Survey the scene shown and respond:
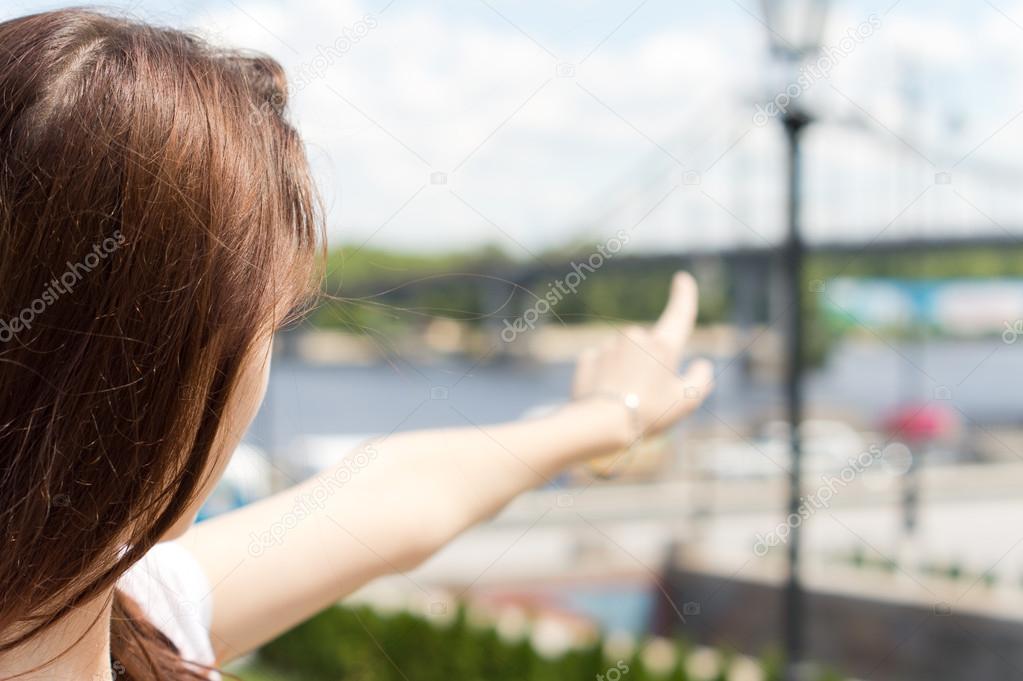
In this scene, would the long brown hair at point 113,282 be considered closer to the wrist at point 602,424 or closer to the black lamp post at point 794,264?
the wrist at point 602,424

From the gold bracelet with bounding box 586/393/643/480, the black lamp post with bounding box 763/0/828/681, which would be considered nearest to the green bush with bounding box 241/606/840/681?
the black lamp post with bounding box 763/0/828/681

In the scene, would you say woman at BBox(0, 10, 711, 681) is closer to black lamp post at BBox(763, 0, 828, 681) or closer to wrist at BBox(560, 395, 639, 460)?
wrist at BBox(560, 395, 639, 460)

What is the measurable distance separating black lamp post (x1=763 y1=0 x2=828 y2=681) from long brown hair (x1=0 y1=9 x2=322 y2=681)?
2136 millimetres

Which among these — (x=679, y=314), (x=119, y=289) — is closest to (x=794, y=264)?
(x=679, y=314)

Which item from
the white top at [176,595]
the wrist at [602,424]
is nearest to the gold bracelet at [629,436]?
the wrist at [602,424]

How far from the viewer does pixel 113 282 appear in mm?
491

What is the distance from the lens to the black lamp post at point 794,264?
7.92 ft

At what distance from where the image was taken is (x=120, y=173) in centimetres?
49

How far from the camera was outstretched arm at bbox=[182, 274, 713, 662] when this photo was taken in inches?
31.5

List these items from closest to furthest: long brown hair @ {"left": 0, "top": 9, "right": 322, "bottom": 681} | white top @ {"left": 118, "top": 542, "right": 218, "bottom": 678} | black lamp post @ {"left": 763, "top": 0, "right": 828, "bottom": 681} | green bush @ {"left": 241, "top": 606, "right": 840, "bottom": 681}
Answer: long brown hair @ {"left": 0, "top": 9, "right": 322, "bottom": 681} → white top @ {"left": 118, "top": 542, "right": 218, "bottom": 678} → black lamp post @ {"left": 763, "top": 0, "right": 828, "bottom": 681} → green bush @ {"left": 241, "top": 606, "right": 840, "bottom": 681}

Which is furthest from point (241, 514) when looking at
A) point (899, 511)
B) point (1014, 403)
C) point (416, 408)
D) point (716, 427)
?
point (1014, 403)

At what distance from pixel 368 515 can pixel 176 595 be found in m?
0.16

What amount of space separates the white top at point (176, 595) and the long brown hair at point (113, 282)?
0.69 feet

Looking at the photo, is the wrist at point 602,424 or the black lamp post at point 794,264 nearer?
the wrist at point 602,424
